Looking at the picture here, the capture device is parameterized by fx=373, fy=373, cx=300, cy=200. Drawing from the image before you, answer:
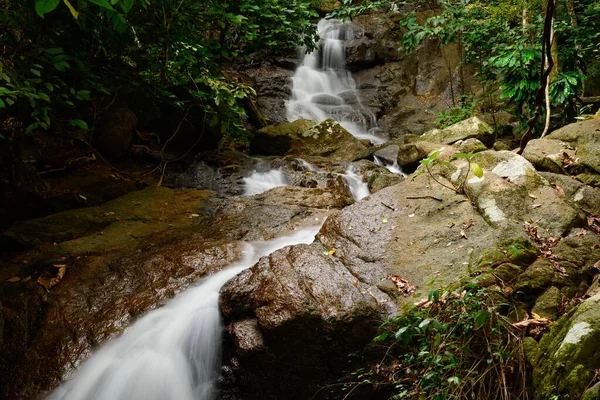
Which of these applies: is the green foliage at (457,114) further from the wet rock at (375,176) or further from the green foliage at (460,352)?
the green foliage at (460,352)

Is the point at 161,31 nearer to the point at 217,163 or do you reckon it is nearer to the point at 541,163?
the point at 217,163

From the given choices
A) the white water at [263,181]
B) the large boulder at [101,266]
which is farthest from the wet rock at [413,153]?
the large boulder at [101,266]

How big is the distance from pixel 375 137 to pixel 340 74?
14.9 feet

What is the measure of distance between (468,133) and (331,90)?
315 inches

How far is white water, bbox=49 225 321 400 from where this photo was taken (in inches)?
123

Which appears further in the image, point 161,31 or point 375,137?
point 375,137

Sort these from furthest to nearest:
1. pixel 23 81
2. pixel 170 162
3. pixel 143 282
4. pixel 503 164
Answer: pixel 170 162 < pixel 503 164 < pixel 143 282 < pixel 23 81

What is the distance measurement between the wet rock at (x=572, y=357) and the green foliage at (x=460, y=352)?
0.17m

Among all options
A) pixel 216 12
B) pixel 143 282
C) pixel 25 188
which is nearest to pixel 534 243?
pixel 143 282

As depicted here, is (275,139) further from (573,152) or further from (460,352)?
(460,352)

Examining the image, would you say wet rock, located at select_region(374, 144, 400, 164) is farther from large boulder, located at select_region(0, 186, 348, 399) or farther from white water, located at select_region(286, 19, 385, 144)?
large boulder, located at select_region(0, 186, 348, 399)

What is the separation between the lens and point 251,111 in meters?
11.3

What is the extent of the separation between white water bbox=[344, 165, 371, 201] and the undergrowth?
4.85 m

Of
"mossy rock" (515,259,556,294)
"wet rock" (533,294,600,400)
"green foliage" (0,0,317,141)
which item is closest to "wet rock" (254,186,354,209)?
"green foliage" (0,0,317,141)
